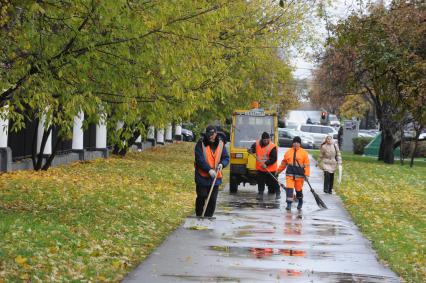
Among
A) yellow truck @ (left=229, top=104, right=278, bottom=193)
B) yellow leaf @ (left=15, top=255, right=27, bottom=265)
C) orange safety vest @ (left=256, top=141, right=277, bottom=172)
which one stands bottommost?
yellow leaf @ (left=15, top=255, right=27, bottom=265)

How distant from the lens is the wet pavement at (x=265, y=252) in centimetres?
1089

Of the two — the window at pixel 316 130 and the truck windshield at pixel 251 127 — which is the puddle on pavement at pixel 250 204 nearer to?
the truck windshield at pixel 251 127

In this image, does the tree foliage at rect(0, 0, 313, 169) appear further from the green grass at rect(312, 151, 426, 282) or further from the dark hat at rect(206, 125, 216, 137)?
the green grass at rect(312, 151, 426, 282)

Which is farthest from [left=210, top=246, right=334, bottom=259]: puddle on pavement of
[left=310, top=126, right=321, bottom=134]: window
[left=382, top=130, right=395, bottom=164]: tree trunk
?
[left=310, top=126, right=321, bottom=134]: window

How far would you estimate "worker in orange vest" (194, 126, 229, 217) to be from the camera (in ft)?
54.7

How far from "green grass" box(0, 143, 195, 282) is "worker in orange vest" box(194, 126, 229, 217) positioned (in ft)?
2.36

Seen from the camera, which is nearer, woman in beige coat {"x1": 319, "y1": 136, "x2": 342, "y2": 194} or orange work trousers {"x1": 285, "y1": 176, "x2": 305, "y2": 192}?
orange work trousers {"x1": 285, "y1": 176, "x2": 305, "y2": 192}

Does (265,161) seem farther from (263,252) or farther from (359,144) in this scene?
(359,144)

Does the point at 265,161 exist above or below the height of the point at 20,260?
above

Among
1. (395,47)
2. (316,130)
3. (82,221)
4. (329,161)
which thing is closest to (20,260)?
(82,221)

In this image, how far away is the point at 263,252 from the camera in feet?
42.2

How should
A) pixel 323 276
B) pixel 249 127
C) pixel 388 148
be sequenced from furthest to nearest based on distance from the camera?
1. pixel 388 148
2. pixel 249 127
3. pixel 323 276

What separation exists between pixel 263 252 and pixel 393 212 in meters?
8.23

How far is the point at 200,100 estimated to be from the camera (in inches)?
Result: 752
